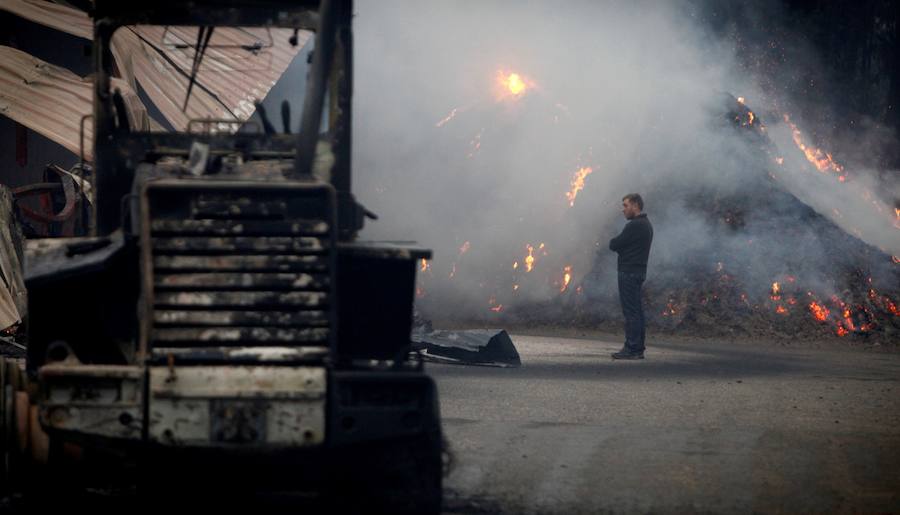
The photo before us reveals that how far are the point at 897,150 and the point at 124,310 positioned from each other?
1143 inches

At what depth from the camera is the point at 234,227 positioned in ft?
16.8

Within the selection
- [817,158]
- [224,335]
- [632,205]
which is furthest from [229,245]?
[817,158]

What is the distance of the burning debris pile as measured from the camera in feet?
65.4

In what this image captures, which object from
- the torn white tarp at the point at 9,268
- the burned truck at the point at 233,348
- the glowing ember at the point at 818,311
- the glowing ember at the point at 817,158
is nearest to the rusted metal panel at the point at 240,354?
the burned truck at the point at 233,348

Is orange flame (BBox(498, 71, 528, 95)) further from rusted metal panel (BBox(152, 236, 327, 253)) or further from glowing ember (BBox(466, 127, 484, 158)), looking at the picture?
rusted metal panel (BBox(152, 236, 327, 253))

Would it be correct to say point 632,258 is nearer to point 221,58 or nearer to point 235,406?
point 221,58

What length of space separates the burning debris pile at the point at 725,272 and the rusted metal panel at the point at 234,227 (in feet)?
50.3

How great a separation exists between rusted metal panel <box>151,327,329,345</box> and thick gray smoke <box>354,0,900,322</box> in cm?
1629

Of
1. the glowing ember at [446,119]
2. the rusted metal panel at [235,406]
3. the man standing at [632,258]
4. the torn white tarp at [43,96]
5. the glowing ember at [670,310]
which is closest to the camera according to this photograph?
the rusted metal panel at [235,406]

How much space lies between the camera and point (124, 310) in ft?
17.6

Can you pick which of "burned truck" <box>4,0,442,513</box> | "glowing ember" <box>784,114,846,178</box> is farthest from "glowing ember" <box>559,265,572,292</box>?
"burned truck" <box>4,0,442,513</box>

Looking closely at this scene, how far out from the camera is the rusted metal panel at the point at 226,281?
503cm

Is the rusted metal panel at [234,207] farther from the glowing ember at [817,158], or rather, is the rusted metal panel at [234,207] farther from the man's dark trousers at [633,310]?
the glowing ember at [817,158]

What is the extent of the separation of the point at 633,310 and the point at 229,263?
973 centimetres
